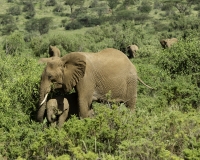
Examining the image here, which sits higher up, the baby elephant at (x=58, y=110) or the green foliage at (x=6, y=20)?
the baby elephant at (x=58, y=110)

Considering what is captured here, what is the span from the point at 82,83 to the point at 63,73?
512 millimetres

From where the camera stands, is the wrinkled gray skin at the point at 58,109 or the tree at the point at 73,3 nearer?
the wrinkled gray skin at the point at 58,109

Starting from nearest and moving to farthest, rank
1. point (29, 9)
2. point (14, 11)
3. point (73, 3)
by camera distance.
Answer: point (14, 11) → point (29, 9) → point (73, 3)

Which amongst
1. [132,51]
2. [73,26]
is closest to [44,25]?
[73,26]

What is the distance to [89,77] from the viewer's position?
29.6 feet

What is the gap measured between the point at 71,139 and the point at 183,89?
428cm

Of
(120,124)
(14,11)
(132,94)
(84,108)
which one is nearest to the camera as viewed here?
(120,124)

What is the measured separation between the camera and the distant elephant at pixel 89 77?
8297 mm

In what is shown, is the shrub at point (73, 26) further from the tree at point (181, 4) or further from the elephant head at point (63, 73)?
the elephant head at point (63, 73)

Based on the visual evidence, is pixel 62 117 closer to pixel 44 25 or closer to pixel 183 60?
pixel 183 60

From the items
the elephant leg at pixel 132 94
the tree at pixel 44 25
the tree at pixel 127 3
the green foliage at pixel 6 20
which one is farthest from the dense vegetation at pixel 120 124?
the tree at pixel 127 3

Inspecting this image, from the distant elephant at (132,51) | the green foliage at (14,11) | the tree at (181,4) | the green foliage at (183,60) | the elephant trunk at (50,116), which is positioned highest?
the elephant trunk at (50,116)

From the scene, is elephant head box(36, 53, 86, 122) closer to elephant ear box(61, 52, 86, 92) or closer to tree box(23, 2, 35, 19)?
elephant ear box(61, 52, 86, 92)

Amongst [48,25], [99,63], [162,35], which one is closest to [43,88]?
[99,63]
